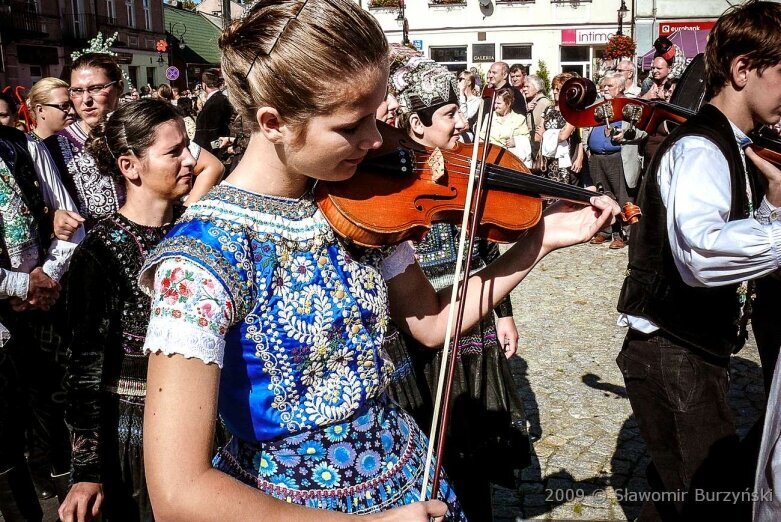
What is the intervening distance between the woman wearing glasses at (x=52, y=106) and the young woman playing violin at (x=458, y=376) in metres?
2.48

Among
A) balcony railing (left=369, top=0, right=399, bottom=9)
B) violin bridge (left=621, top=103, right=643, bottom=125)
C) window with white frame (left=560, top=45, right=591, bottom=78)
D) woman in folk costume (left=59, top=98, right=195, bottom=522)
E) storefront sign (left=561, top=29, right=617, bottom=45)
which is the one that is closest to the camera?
woman in folk costume (left=59, top=98, right=195, bottom=522)

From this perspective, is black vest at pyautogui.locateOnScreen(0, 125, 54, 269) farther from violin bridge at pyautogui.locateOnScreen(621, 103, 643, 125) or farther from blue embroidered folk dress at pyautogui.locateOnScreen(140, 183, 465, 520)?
violin bridge at pyautogui.locateOnScreen(621, 103, 643, 125)

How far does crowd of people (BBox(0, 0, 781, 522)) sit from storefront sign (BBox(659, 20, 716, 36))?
2339 centimetres

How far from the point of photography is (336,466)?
1.49 m

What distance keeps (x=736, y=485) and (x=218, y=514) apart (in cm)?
195

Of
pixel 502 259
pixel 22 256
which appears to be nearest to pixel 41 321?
pixel 22 256

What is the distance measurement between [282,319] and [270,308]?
1.3 inches

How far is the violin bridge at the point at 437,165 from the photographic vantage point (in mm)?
1875

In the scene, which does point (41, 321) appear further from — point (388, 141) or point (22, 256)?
point (388, 141)

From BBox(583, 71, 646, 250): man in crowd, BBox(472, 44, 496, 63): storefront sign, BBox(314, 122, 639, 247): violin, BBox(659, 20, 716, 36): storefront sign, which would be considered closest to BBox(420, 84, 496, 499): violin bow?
BBox(314, 122, 639, 247): violin

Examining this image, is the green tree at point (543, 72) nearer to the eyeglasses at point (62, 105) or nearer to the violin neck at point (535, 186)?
the eyeglasses at point (62, 105)

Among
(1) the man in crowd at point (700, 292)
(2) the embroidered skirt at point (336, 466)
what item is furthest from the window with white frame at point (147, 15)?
(2) the embroidered skirt at point (336, 466)

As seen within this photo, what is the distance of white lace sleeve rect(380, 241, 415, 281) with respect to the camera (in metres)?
1.75

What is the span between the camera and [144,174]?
272cm
